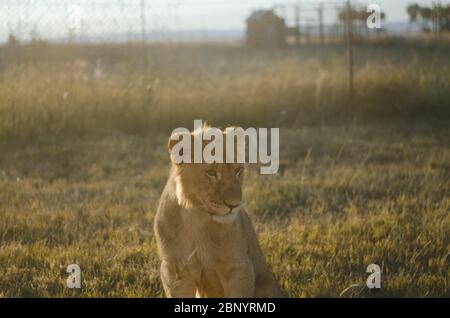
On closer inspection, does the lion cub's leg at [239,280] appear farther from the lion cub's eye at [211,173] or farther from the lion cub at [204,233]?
the lion cub's eye at [211,173]

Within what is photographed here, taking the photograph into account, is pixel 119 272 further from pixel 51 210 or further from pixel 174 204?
pixel 51 210

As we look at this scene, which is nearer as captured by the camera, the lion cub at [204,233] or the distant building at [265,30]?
A: the lion cub at [204,233]

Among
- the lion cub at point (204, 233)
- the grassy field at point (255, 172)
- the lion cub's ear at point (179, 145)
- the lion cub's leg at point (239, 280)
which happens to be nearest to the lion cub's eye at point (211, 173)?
the lion cub at point (204, 233)

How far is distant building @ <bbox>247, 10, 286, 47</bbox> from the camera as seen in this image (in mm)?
32750

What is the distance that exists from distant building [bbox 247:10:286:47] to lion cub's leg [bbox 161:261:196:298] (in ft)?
94.5

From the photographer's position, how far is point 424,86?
1205 centimetres

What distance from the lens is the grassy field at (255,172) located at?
5.39 m

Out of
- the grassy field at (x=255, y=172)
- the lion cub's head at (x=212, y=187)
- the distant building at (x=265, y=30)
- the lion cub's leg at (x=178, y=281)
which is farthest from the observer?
the distant building at (x=265, y=30)

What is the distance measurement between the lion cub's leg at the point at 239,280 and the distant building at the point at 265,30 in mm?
28774

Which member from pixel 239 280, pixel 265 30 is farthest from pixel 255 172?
pixel 265 30

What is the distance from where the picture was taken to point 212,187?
13.1 feet

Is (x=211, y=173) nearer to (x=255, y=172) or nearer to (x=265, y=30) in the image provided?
(x=255, y=172)

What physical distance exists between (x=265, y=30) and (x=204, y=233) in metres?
31.2
